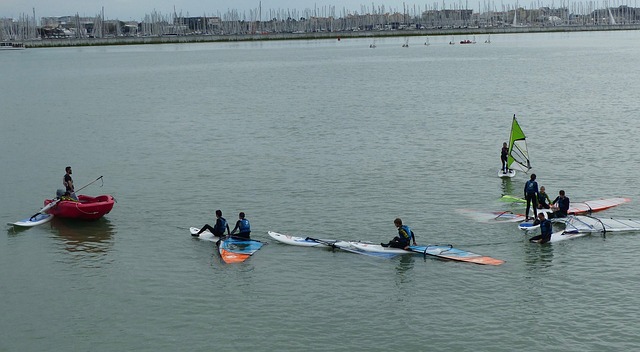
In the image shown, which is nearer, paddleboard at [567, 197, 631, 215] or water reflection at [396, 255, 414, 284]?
water reflection at [396, 255, 414, 284]

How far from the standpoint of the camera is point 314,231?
112ft

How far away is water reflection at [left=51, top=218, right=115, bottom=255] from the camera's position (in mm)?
33156

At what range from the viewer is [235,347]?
23281 millimetres

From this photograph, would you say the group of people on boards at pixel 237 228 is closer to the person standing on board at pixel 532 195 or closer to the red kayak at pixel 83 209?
the red kayak at pixel 83 209

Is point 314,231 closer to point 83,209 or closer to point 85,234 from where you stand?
point 85,234

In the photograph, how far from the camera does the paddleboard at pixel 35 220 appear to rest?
36.2 metres

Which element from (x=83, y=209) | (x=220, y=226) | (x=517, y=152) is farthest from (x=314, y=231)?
(x=517, y=152)

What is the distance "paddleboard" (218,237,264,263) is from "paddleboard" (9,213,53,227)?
1059 cm

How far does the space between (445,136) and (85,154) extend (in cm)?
2770

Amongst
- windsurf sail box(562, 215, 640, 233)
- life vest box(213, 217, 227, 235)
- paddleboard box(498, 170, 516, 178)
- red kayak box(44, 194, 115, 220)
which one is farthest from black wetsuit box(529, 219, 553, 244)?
red kayak box(44, 194, 115, 220)

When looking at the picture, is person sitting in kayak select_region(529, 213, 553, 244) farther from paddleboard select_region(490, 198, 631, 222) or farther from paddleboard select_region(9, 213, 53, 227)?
paddleboard select_region(9, 213, 53, 227)

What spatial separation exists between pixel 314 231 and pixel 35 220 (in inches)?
534

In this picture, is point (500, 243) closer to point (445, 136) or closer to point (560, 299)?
point (560, 299)

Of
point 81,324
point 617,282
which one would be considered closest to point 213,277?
point 81,324
